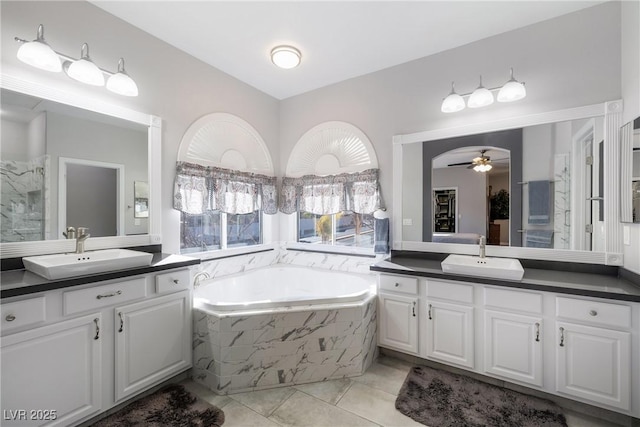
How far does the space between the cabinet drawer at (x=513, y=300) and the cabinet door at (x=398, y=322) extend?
0.54 meters

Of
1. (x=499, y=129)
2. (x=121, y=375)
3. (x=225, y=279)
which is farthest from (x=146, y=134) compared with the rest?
(x=499, y=129)

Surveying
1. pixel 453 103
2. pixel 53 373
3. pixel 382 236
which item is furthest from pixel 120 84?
pixel 453 103

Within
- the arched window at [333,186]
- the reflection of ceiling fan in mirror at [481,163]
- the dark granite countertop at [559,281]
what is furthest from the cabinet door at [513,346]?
the arched window at [333,186]

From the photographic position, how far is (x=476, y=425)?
171 cm

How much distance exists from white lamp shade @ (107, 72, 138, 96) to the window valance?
73.3 inches

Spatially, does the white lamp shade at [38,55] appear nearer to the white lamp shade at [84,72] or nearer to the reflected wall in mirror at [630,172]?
the white lamp shade at [84,72]

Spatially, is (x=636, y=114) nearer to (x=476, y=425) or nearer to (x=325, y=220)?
(x=476, y=425)

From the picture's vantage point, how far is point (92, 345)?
1.67 metres

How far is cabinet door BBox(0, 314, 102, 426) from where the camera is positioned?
1.39 metres

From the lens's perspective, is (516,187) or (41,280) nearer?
(41,280)

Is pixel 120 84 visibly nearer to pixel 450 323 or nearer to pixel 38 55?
pixel 38 55

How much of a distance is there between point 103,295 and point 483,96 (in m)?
3.12

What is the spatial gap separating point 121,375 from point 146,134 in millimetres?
1821

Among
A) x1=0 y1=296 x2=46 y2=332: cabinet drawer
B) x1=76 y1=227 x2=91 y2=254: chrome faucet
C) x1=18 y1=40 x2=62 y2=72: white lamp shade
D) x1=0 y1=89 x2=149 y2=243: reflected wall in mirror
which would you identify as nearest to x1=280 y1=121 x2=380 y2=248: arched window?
x1=0 y1=89 x2=149 y2=243: reflected wall in mirror
